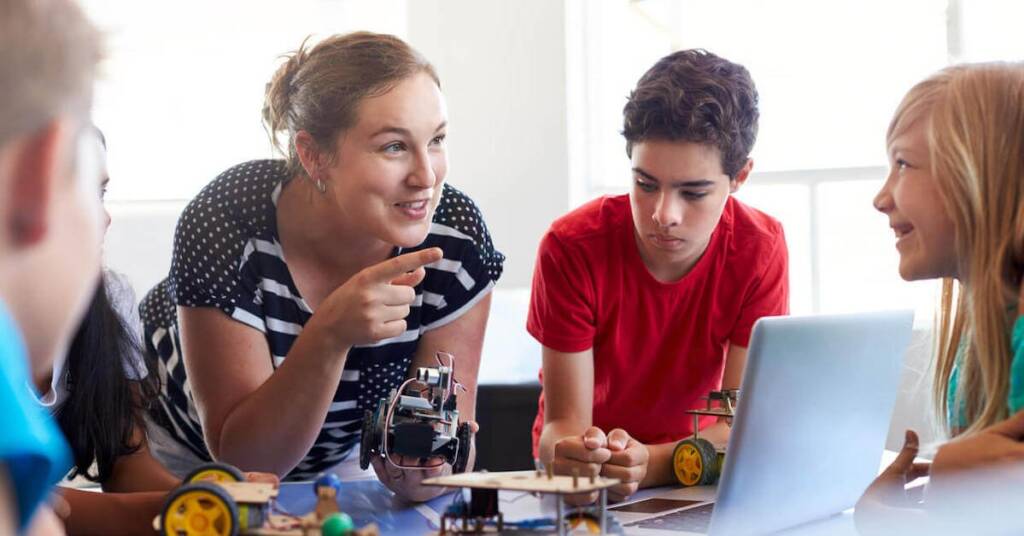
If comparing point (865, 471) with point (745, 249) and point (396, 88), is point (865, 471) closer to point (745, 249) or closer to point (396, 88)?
point (745, 249)

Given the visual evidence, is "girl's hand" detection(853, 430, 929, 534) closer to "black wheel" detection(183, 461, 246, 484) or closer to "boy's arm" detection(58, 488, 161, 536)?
"black wheel" detection(183, 461, 246, 484)

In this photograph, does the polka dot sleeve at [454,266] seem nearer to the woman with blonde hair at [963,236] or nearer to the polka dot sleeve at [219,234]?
the polka dot sleeve at [219,234]

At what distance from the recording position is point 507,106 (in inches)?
161

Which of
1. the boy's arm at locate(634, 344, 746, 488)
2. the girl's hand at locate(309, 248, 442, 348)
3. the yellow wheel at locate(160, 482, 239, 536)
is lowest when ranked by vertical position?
the boy's arm at locate(634, 344, 746, 488)

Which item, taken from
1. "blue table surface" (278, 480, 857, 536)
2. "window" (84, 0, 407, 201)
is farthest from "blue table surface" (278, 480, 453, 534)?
"window" (84, 0, 407, 201)

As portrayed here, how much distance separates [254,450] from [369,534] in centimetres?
76

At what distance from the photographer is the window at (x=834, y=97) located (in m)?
3.42

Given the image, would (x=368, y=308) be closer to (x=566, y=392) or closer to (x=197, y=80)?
(x=566, y=392)

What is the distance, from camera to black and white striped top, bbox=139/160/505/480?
1645 millimetres

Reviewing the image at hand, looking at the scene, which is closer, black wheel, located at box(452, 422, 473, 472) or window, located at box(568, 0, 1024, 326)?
black wheel, located at box(452, 422, 473, 472)

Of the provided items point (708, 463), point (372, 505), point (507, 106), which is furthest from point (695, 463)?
point (507, 106)

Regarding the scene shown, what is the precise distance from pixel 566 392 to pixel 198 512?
0.92 m

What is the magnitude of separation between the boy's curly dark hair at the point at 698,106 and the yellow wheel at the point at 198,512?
1.03m

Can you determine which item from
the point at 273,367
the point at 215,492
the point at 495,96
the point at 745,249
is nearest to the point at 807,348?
the point at 215,492
